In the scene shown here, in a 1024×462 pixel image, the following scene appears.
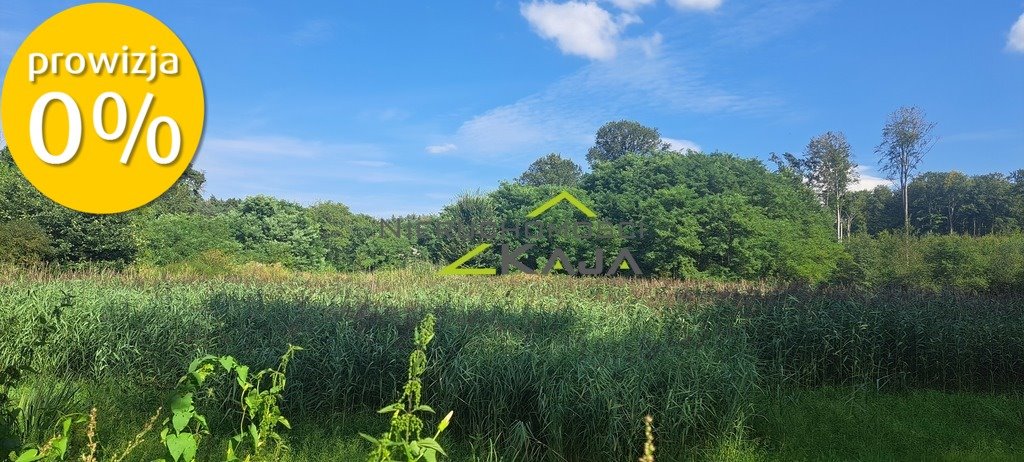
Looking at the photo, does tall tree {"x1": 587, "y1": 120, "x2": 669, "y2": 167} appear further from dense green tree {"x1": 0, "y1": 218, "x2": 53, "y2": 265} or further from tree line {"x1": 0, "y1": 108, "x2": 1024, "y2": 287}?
dense green tree {"x1": 0, "y1": 218, "x2": 53, "y2": 265}

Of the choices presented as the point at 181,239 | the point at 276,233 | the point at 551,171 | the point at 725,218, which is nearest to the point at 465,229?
the point at 276,233

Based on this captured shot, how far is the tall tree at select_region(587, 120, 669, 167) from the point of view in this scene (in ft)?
119

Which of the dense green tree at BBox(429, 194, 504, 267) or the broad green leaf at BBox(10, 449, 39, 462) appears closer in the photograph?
the broad green leaf at BBox(10, 449, 39, 462)

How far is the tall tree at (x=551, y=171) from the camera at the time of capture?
36.6 meters

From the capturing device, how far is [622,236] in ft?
54.0

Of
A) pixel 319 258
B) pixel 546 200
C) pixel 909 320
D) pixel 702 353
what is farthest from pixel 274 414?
pixel 319 258

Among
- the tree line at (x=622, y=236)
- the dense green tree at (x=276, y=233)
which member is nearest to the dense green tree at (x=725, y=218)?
the tree line at (x=622, y=236)

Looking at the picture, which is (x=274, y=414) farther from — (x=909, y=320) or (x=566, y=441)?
(x=909, y=320)

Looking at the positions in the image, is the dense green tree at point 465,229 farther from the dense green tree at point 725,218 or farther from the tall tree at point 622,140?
the tall tree at point 622,140

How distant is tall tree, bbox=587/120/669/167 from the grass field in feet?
96.2

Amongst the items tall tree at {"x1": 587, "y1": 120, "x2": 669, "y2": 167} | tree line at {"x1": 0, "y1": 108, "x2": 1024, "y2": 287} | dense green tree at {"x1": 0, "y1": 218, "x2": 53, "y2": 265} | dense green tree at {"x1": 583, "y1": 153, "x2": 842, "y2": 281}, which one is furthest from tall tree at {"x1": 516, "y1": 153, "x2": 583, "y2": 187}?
dense green tree at {"x1": 0, "y1": 218, "x2": 53, "y2": 265}

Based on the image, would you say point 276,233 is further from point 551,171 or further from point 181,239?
point 551,171

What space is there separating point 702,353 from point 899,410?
6.47ft

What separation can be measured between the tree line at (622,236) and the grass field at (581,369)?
5.59m
